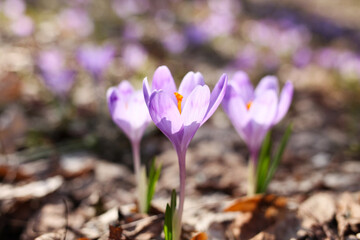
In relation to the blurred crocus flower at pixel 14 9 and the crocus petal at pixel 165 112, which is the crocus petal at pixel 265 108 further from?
the blurred crocus flower at pixel 14 9

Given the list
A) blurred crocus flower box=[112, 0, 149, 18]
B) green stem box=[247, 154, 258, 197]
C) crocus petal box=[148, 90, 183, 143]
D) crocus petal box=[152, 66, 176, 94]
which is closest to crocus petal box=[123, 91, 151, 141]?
crocus petal box=[152, 66, 176, 94]

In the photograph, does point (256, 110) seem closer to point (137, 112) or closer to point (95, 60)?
point (137, 112)

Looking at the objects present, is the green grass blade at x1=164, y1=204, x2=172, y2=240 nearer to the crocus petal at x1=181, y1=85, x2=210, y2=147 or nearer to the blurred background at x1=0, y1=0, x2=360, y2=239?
the crocus petal at x1=181, y1=85, x2=210, y2=147

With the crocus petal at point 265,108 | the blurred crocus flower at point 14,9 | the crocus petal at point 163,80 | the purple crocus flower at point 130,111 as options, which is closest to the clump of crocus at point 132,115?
the purple crocus flower at point 130,111

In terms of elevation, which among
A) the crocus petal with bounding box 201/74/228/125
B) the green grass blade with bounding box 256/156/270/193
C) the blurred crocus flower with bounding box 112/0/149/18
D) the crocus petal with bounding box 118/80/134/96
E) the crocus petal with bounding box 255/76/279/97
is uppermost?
the blurred crocus flower with bounding box 112/0/149/18

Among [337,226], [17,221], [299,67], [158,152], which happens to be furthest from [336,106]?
[17,221]

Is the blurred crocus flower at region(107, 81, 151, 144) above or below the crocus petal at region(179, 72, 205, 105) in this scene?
below

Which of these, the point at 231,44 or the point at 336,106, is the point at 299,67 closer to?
the point at 336,106
